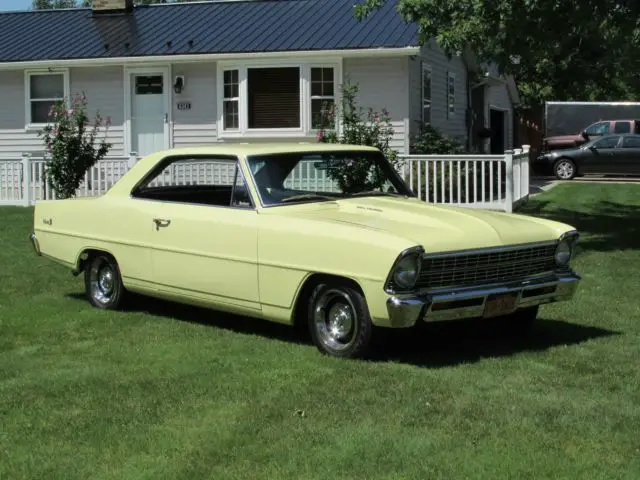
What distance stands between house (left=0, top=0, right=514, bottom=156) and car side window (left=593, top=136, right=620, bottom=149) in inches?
318

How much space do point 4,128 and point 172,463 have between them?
18292mm

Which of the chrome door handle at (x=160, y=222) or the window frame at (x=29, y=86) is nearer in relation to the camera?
the chrome door handle at (x=160, y=222)

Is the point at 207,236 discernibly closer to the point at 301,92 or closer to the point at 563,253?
the point at 563,253

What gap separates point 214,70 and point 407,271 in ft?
47.2

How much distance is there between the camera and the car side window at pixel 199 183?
744 centimetres

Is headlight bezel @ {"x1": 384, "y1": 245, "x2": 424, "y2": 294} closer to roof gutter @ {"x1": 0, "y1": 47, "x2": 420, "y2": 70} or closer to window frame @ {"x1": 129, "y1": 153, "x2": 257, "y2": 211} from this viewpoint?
window frame @ {"x1": 129, "y1": 153, "x2": 257, "y2": 211}

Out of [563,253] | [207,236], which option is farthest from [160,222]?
[563,253]

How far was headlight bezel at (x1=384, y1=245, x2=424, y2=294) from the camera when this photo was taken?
595cm

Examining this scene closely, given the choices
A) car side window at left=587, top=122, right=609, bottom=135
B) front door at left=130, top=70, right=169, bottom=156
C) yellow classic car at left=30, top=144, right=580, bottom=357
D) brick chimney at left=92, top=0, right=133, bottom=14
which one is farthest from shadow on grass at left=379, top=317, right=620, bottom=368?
car side window at left=587, top=122, right=609, bottom=135

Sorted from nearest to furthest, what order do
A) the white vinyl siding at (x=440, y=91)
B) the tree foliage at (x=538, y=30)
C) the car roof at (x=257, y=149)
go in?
the car roof at (x=257, y=149) < the tree foliage at (x=538, y=30) < the white vinyl siding at (x=440, y=91)

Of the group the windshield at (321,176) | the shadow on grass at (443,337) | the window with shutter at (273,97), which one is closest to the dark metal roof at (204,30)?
the window with shutter at (273,97)

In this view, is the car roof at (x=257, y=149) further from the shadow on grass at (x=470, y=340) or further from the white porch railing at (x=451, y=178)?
the white porch railing at (x=451, y=178)

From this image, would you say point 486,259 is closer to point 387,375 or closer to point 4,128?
point 387,375

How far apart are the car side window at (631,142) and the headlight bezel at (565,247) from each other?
75.3ft
